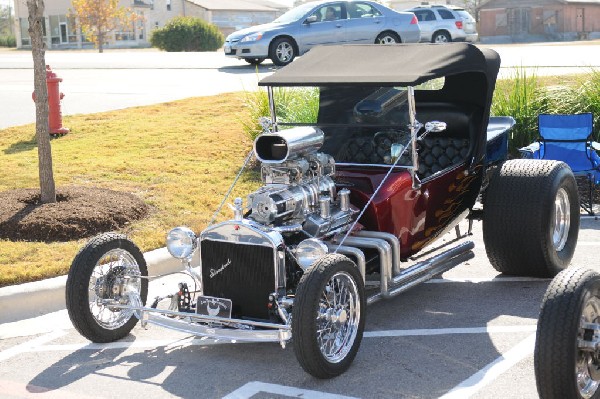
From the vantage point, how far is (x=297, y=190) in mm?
6477

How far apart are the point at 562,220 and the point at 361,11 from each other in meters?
15.7

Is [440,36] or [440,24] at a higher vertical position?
[440,24]

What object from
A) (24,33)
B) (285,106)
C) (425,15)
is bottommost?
(285,106)

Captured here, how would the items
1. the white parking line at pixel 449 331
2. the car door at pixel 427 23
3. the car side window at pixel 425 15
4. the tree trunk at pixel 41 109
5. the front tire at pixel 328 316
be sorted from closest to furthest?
the front tire at pixel 328 316
the white parking line at pixel 449 331
the tree trunk at pixel 41 109
the car door at pixel 427 23
the car side window at pixel 425 15

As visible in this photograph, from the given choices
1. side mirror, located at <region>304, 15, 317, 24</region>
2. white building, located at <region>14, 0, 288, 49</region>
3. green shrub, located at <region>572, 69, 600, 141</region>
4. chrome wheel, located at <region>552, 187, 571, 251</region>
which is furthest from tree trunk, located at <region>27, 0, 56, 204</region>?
white building, located at <region>14, 0, 288, 49</region>

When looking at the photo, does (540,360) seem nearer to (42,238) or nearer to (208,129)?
(42,238)

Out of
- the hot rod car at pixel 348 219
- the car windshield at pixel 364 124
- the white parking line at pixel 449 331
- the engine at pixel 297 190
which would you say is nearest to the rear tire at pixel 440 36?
the hot rod car at pixel 348 219

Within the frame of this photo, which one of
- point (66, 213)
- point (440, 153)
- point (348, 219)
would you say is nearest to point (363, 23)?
point (66, 213)

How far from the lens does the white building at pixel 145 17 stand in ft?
222

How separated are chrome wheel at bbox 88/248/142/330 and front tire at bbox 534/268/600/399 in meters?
2.76

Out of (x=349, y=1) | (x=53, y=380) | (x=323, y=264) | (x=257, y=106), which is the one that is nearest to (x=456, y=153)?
(x=323, y=264)

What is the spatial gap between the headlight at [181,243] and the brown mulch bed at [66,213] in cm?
228

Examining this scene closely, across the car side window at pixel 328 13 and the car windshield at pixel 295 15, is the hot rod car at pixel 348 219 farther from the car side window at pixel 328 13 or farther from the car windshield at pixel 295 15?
the car side window at pixel 328 13

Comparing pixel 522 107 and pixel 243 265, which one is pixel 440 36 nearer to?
pixel 522 107
